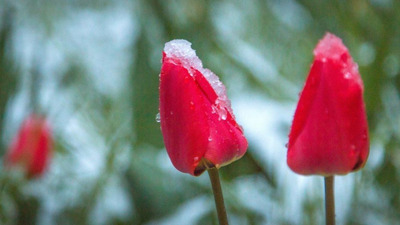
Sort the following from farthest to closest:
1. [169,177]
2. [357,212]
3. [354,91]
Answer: [169,177] → [357,212] → [354,91]

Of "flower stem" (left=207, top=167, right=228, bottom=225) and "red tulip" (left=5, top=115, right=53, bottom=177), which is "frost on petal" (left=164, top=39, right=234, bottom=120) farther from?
"red tulip" (left=5, top=115, right=53, bottom=177)

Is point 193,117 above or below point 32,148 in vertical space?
above

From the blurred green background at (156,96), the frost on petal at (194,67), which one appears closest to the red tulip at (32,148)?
the blurred green background at (156,96)

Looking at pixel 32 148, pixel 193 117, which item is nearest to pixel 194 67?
pixel 193 117

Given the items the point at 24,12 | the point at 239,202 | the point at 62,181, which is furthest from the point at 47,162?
the point at 24,12

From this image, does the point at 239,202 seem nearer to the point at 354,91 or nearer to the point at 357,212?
the point at 357,212

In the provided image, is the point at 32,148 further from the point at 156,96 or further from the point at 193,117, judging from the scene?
the point at 193,117

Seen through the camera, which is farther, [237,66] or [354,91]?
[237,66]
